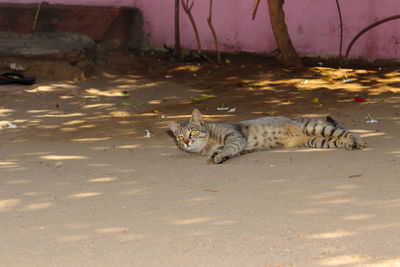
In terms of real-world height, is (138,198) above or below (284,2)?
below

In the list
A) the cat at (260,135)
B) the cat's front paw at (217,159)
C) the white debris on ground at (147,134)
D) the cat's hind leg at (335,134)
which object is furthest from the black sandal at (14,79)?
the cat's hind leg at (335,134)

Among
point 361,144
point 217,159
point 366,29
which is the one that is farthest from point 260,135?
point 366,29

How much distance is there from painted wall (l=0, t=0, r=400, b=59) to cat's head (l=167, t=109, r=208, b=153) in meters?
5.18

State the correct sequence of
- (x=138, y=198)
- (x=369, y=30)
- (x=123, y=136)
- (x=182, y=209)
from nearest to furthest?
(x=182, y=209)
(x=138, y=198)
(x=123, y=136)
(x=369, y=30)

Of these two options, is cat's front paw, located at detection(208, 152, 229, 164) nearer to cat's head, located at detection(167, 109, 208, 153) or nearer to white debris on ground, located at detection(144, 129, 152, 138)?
cat's head, located at detection(167, 109, 208, 153)

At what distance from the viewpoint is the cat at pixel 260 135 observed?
23.4 ft

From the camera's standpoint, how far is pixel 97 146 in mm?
7777

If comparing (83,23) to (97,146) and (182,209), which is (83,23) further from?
(182,209)

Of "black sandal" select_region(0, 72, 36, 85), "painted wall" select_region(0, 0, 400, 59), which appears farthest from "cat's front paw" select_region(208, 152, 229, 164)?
"painted wall" select_region(0, 0, 400, 59)

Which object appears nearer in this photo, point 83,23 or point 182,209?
point 182,209

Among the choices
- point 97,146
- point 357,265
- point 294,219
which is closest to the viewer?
point 357,265

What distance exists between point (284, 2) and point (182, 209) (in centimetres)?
764

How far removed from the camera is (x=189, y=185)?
228 inches

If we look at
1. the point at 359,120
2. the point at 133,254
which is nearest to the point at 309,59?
the point at 359,120
